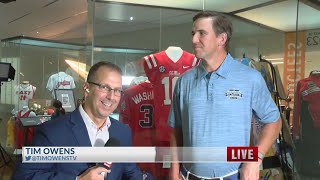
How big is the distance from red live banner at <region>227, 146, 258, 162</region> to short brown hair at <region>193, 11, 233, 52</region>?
33 cm

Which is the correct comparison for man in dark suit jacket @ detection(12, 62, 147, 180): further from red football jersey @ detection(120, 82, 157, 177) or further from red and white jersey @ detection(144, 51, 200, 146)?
red and white jersey @ detection(144, 51, 200, 146)

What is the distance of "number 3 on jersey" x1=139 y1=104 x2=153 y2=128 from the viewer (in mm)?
1793

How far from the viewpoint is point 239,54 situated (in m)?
1.58

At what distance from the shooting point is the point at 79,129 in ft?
3.89

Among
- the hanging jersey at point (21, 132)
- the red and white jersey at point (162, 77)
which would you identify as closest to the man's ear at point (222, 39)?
the red and white jersey at point (162, 77)

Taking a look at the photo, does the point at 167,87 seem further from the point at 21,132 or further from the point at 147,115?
the point at 21,132

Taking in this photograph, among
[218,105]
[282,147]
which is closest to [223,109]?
[218,105]

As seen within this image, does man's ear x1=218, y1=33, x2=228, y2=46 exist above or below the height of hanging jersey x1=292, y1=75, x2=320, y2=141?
above

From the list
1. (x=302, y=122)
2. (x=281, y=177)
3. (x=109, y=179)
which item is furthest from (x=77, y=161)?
(x=302, y=122)

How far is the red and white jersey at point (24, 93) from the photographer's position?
4.89 ft

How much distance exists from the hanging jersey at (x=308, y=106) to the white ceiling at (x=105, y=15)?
0.77 m

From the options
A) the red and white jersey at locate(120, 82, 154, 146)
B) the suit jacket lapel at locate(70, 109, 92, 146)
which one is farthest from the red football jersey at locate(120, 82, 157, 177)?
the suit jacket lapel at locate(70, 109, 92, 146)

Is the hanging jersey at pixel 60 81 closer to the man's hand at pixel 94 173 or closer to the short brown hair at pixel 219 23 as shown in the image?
the man's hand at pixel 94 173

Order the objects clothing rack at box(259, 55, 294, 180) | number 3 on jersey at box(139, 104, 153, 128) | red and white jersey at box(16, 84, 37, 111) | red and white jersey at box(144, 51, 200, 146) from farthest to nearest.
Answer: clothing rack at box(259, 55, 294, 180) < number 3 on jersey at box(139, 104, 153, 128) < red and white jersey at box(144, 51, 200, 146) < red and white jersey at box(16, 84, 37, 111)
